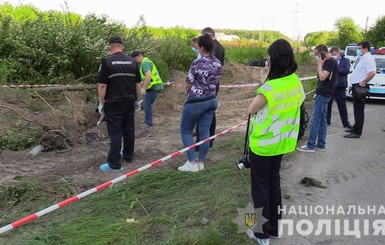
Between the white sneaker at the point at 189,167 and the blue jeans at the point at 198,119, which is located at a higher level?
the blue jeans at the point at 198,119

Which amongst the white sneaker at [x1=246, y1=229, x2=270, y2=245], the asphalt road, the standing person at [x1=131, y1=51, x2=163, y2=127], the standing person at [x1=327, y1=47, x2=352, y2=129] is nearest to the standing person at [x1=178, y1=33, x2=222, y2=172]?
the asphalt road

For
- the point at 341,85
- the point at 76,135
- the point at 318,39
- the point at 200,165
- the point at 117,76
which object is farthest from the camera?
the point at 318,39

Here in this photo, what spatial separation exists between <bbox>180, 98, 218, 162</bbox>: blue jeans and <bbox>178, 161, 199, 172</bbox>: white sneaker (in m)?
0.07

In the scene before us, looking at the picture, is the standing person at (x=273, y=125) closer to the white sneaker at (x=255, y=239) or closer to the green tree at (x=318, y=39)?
the white sneaker at (x=255, y=239)

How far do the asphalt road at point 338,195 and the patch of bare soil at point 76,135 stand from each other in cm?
155

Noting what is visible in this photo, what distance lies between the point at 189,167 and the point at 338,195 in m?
1.96

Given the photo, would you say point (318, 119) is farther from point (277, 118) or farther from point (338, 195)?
point (277, 118)

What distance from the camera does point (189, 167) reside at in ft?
17.5

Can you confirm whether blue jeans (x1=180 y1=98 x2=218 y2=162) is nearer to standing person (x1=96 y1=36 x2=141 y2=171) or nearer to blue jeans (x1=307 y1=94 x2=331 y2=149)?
standing person (x1=96 y1=36 x2=141 y2=171)

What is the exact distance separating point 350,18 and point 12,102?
66.1 metres

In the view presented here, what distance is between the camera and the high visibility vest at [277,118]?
3.29 metres

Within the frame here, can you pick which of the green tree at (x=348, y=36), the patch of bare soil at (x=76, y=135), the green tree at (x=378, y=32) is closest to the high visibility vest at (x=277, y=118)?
the patch of bare soil at (x=76, y=135)

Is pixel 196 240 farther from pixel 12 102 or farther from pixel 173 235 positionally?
pixel 12 102

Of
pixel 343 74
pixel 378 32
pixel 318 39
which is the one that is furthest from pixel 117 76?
pixel 318 39
